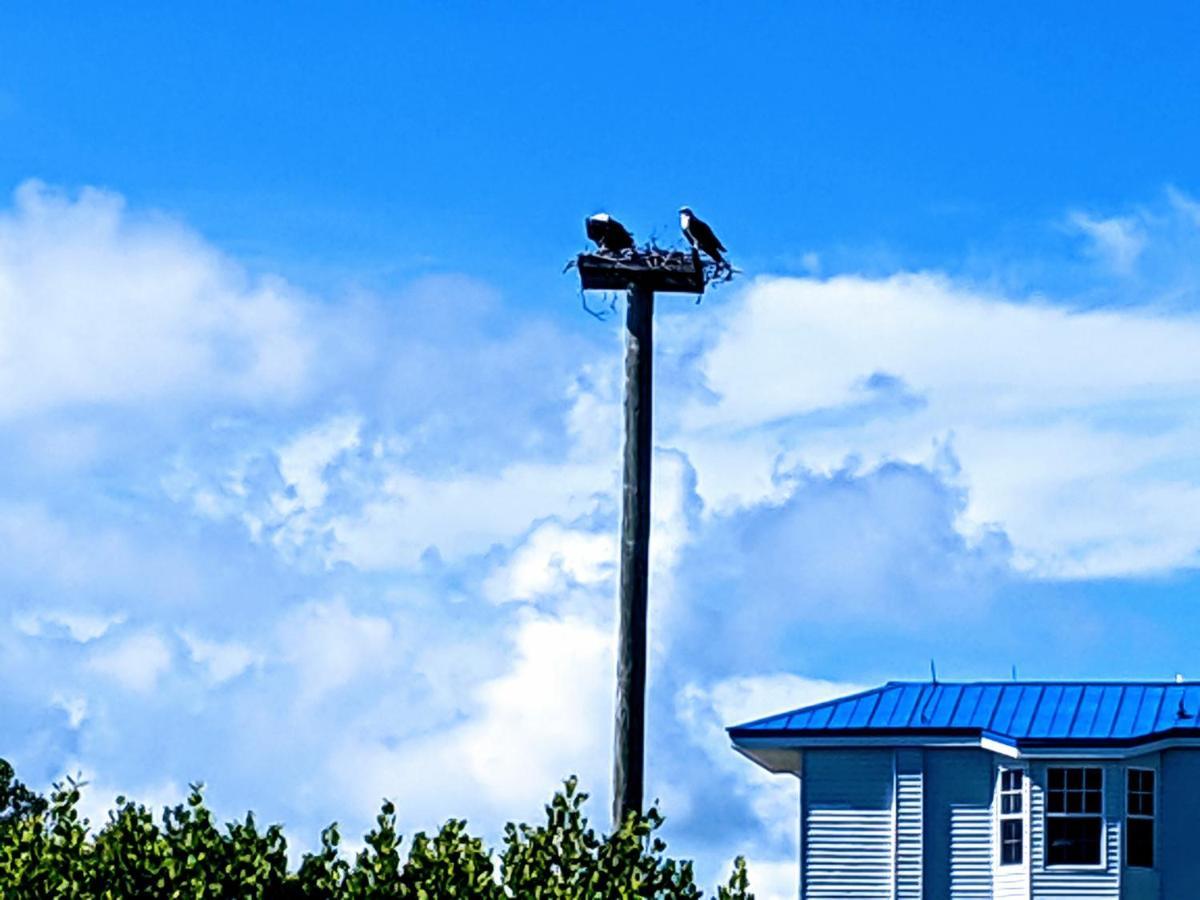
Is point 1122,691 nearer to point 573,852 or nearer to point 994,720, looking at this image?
point 994,720

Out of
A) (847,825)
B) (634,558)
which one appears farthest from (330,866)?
(847,825)

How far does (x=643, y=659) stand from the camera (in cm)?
1958

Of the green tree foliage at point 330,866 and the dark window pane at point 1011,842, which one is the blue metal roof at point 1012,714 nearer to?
the dark window pane at point 1011,842

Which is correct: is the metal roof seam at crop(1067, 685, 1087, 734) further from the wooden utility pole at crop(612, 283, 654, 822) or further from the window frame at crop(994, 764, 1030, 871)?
the wooden utility pole at crop(612, 283, 654, 822)

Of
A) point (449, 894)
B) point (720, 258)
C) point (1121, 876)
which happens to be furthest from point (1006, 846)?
point (449, 894)

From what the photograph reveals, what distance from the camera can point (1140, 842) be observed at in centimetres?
3300

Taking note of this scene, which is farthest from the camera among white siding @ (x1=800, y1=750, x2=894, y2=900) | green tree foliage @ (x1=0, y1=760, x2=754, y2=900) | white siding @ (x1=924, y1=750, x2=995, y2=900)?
white siding @ (x1=800, y1=750, x2=894, y2=900)

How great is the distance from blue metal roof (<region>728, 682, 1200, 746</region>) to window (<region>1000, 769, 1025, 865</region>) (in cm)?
75

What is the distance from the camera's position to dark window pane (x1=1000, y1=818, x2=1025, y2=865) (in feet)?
109

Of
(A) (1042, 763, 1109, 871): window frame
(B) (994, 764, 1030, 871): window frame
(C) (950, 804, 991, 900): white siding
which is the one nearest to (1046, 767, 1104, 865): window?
(A) (1042, 763, 1109, 871): window frame

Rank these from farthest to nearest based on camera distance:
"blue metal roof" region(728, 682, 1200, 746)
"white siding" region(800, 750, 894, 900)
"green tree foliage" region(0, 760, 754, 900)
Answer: "white siding" region(800, 750, 894, 900)
"blue metal roof" region(728, 682, 1200, 746)
"green tree foliage" region(0, 760, 754, 900)

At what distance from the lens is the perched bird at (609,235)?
67.8 feet

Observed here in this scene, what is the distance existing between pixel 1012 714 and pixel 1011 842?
68.1 inches

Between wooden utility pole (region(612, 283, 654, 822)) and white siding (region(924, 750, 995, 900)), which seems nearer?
wooden utility pole (region(612, 283, 654, 822))
